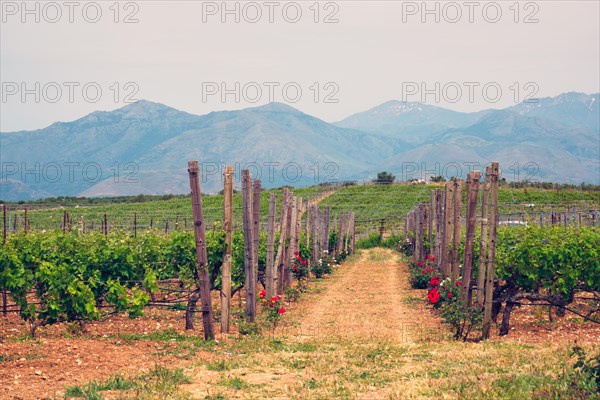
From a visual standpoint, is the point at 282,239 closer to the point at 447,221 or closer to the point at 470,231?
the point at 447,221

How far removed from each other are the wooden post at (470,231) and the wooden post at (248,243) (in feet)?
11.9

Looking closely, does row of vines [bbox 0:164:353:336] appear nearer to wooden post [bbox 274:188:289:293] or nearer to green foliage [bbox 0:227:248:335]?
green foliage [bbox 0:227:248:335]

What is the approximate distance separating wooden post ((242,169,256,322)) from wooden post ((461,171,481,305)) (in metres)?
3.63

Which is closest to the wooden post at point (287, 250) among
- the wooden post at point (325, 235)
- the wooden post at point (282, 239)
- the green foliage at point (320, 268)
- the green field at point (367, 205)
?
the wooden post at point (282, 239)

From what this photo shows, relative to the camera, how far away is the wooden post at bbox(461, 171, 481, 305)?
12.7m

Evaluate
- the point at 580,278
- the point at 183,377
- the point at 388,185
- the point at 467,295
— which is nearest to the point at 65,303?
the point at 183,377

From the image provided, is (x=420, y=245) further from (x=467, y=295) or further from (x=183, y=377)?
(x=183, y=377)

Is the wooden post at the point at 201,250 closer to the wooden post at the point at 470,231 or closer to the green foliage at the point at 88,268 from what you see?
the green foliage at the point at 88,268

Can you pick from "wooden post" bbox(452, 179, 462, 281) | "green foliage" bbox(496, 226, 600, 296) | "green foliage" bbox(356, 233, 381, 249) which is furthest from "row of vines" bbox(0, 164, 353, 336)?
"green foliage" bbox(356, 233, 381, 249)

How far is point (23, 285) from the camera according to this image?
11.8 meters

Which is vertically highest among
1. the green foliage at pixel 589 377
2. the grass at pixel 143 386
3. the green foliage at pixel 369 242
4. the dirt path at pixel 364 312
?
the green foliage at pixel 589 377

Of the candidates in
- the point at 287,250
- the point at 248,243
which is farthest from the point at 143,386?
the point at 287,250

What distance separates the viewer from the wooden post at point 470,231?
1274 cm

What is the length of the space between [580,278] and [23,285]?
8888 millimetres
